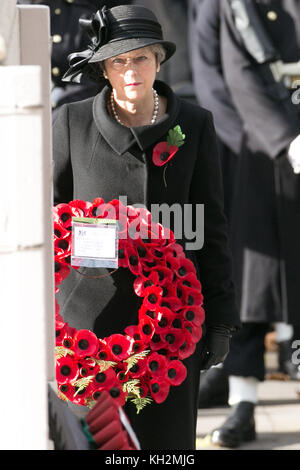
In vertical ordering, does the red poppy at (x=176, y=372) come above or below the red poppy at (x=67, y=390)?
above

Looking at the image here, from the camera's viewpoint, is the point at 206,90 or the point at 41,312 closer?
→ the point at 41,312

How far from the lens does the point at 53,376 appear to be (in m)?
2.65

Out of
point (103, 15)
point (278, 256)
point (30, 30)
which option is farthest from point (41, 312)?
point (278, 256)

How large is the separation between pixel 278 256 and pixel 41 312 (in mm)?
3703

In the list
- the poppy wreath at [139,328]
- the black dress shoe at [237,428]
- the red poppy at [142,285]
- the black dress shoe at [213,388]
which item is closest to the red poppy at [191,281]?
the poppy wreath at [139,328]

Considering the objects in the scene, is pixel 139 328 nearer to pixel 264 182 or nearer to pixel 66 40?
pixel 264 182

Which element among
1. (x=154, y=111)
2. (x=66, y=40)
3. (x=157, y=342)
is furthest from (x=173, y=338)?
(x=66, y=40)

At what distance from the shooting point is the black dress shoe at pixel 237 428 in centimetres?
550

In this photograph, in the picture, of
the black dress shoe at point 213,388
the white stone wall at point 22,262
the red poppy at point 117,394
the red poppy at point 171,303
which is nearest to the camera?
the white stone wall at point 22,262

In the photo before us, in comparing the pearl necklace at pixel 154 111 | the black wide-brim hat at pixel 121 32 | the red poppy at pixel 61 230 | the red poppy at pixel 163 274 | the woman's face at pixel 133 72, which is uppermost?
the black wide-brim hat at pixel 121 32

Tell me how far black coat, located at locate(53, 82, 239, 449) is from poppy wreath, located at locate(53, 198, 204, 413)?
0.31ft

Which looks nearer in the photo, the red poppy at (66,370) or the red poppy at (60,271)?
the red poppy at (66,370)

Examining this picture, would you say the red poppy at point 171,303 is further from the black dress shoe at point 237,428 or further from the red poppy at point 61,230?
the black dress shoe at point 237,428

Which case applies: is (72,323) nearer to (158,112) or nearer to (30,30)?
(158,112)
